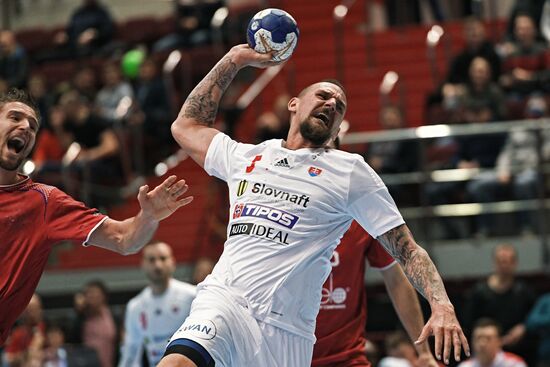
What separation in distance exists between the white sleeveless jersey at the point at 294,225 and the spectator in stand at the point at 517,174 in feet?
22.8

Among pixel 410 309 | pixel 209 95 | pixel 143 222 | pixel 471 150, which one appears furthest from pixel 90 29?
pixel 143 222

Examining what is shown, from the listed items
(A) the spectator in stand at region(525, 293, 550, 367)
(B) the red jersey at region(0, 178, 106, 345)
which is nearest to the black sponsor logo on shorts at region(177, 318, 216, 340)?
(B) the red jersey at region(0, 178, 106, 345)

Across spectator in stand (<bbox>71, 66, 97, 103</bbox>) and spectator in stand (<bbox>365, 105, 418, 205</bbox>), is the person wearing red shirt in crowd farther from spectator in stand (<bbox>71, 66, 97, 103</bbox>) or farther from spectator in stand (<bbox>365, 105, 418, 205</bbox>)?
spectator in stand (<bbox>71, 66, 97, 103</bbox>)

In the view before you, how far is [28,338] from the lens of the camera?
47.1ft

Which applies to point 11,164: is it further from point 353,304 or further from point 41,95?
point 41,95

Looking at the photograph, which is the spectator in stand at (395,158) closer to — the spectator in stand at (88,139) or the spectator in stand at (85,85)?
the spectator in stand at (88,139)

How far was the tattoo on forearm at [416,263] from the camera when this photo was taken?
650 centimetres

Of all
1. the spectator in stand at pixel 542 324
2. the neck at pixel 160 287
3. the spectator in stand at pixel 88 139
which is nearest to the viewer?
the neck at pixel 160 287

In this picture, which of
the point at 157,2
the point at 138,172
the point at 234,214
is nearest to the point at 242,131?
the point at 138,172

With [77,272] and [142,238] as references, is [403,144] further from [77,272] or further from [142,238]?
[142,238]

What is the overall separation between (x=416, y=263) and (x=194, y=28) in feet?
→ 43.9

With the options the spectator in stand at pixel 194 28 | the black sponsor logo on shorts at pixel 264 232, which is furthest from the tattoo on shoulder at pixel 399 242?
the spectator in stand at pixel 194 28

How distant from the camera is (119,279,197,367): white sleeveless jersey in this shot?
11.4 m

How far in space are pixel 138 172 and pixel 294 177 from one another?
10.5 metres
